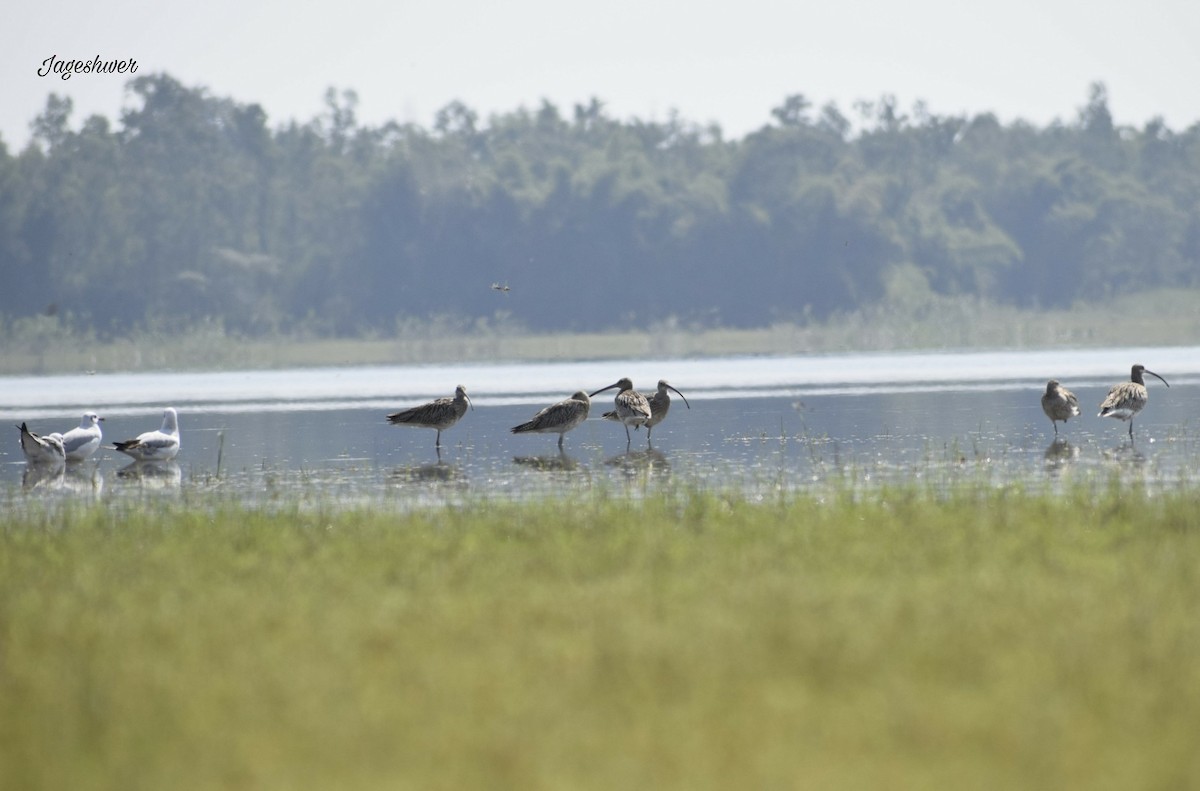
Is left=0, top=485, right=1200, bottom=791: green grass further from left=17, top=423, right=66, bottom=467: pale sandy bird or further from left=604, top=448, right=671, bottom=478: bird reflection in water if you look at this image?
left=17, top=423, right=66, bottom=467: pale sandy bird

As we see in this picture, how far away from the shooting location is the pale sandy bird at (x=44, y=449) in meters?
21.0

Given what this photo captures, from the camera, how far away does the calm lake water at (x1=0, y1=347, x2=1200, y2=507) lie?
56.1ft

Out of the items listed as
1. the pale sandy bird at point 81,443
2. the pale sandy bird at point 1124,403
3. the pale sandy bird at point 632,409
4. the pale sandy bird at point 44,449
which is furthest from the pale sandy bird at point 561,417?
the pale sandy bird at point 1124,403

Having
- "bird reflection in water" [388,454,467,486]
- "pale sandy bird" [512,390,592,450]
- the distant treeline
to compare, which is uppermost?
the distant treeline

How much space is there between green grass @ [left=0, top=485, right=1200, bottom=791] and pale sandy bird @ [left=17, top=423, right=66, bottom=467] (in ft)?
29.6

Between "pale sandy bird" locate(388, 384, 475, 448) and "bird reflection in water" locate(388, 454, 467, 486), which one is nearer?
"bird reflection in water" locate(388, 454, 467, 486)

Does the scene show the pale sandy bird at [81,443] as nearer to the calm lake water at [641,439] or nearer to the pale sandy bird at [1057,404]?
the calm lake water at [641,439]

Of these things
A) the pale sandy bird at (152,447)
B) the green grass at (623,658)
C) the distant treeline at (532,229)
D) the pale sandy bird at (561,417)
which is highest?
the distant treeline at (532,229)

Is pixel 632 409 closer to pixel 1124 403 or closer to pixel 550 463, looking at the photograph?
pixel 550 463

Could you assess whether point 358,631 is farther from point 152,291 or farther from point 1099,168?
point 1099,168

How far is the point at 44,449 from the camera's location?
21.2 m

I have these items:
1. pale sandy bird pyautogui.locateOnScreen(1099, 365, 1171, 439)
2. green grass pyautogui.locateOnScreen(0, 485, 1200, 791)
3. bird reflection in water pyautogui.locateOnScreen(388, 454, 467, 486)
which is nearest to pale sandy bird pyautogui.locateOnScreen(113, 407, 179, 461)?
bird reflection in water pyautogui.locateOnScreen(388, 454, 467, 486)

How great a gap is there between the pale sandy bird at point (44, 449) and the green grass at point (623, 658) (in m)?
9.02

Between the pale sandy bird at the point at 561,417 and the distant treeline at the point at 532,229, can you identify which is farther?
the distant treeline at the point at 532,229
